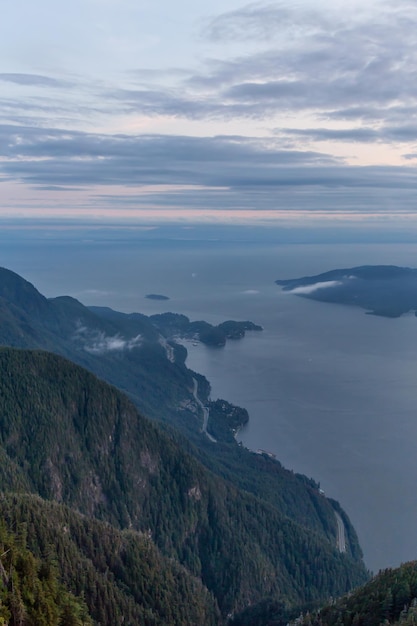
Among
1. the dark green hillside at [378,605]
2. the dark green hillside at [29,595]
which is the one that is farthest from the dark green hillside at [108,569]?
the dark green hillside at [378,605]

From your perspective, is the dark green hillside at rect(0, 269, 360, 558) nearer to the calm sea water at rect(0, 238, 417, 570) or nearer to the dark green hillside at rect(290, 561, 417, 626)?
the calm sea water at rect(0, 238, 417, 570)

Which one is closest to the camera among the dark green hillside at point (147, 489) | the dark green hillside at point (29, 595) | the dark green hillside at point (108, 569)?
the dark green hillside at point (29, 595)

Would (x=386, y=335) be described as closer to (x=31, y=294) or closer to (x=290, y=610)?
(x=31, y=294)

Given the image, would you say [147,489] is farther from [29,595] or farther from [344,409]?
[344,409]

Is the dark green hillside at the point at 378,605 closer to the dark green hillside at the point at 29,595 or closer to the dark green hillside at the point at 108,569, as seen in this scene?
the dark green hillside at the point at 108,569

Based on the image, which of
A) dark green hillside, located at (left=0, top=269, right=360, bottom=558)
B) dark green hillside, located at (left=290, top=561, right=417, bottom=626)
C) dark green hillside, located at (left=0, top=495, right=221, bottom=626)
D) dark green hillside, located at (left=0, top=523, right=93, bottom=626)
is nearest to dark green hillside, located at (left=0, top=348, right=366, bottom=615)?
dark green hillside, located at (left=0, top=269, right=360, bottom=558)

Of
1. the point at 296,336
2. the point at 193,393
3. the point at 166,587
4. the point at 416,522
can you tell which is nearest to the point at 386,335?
the point at 296,336

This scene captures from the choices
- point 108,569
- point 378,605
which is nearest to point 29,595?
point 108,569
